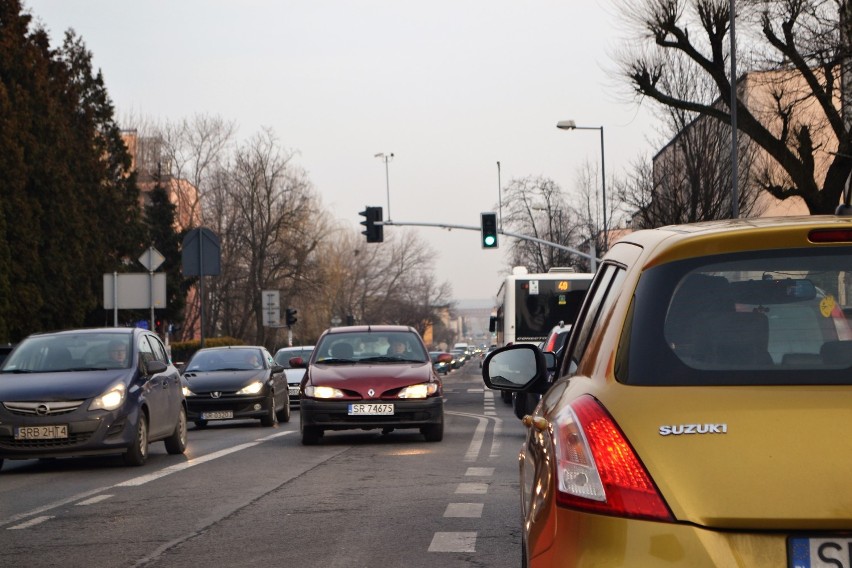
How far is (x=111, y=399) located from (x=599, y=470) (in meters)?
11.8

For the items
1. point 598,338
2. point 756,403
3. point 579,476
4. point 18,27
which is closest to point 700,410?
point 756,403

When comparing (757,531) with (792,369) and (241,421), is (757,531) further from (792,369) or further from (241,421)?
(241,421)

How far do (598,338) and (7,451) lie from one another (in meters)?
11.6

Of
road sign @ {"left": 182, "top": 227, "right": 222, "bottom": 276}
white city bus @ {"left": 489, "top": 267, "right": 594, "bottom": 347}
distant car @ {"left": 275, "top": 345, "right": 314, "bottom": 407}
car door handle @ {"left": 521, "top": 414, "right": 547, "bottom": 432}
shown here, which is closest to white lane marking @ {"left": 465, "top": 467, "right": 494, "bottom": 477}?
car door handle @ {"left": 521, "top": 414, "right": 547, "bottom": 432}

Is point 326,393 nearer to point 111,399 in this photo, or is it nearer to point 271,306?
point 111,399

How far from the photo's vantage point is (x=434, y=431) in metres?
18.1

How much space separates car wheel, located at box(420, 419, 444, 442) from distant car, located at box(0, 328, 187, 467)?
129 inches

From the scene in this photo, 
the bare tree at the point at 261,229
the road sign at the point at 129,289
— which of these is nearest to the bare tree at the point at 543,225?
the bare tree at the point at 261,229

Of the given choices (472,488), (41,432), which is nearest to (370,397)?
(41,432)

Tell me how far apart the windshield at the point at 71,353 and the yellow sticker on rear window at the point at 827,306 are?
41.1 ft

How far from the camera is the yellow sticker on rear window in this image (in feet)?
13.1

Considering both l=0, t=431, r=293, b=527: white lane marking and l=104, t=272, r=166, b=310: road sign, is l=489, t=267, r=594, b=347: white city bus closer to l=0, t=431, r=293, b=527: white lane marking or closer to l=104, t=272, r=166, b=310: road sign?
l=104, t=272, r=166, b=310: road sign

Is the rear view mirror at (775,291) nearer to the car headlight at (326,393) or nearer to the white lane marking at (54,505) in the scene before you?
the white lane marking at (54,505)

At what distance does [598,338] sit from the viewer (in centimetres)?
425
